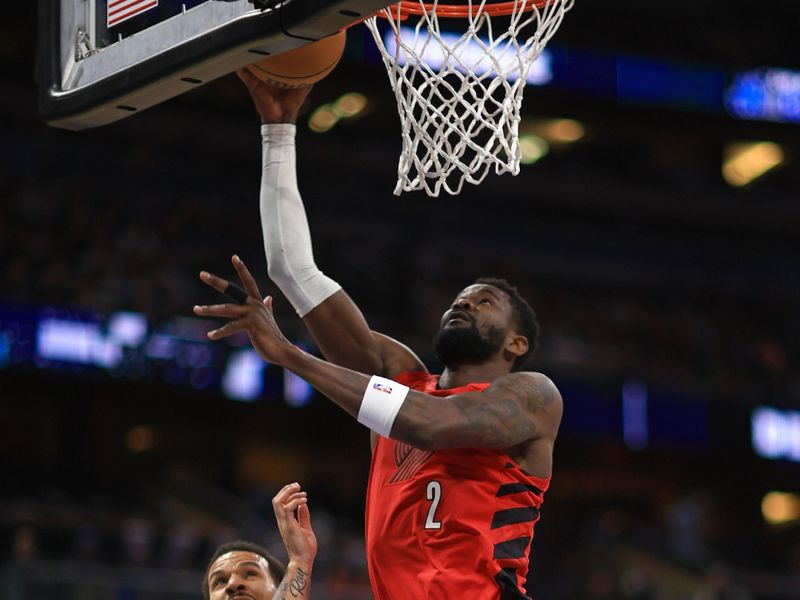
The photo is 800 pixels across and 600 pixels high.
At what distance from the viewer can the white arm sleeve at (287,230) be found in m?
4.50

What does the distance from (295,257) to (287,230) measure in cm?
10

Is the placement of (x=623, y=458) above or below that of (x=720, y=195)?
below

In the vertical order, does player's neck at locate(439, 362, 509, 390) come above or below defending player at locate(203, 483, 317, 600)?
above

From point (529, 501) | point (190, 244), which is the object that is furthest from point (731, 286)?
point (529, 501)

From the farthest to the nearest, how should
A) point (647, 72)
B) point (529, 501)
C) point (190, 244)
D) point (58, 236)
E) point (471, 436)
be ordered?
point (647, 72)
point (190, 244)
point (58, 236)
point (529, 501)
point (471, 436)

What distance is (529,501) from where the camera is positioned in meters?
4.12

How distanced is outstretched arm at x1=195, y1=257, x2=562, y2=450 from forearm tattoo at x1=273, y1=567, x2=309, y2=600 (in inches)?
27.5

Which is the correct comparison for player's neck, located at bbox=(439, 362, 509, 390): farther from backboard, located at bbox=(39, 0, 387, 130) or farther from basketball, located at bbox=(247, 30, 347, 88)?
backboard, located at bbox=(39, 0, 387, 130)

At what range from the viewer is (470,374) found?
4.34m

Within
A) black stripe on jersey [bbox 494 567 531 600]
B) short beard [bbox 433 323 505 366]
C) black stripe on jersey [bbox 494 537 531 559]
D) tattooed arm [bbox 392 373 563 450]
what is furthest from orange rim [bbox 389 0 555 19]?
black stripe on jersey [bbox 494 567 531 600]

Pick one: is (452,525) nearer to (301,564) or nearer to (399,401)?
(399,401)

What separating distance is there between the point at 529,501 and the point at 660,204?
16.4m

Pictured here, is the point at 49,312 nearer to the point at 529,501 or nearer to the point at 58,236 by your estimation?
the point at 58,236

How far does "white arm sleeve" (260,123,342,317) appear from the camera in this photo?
4.50m
